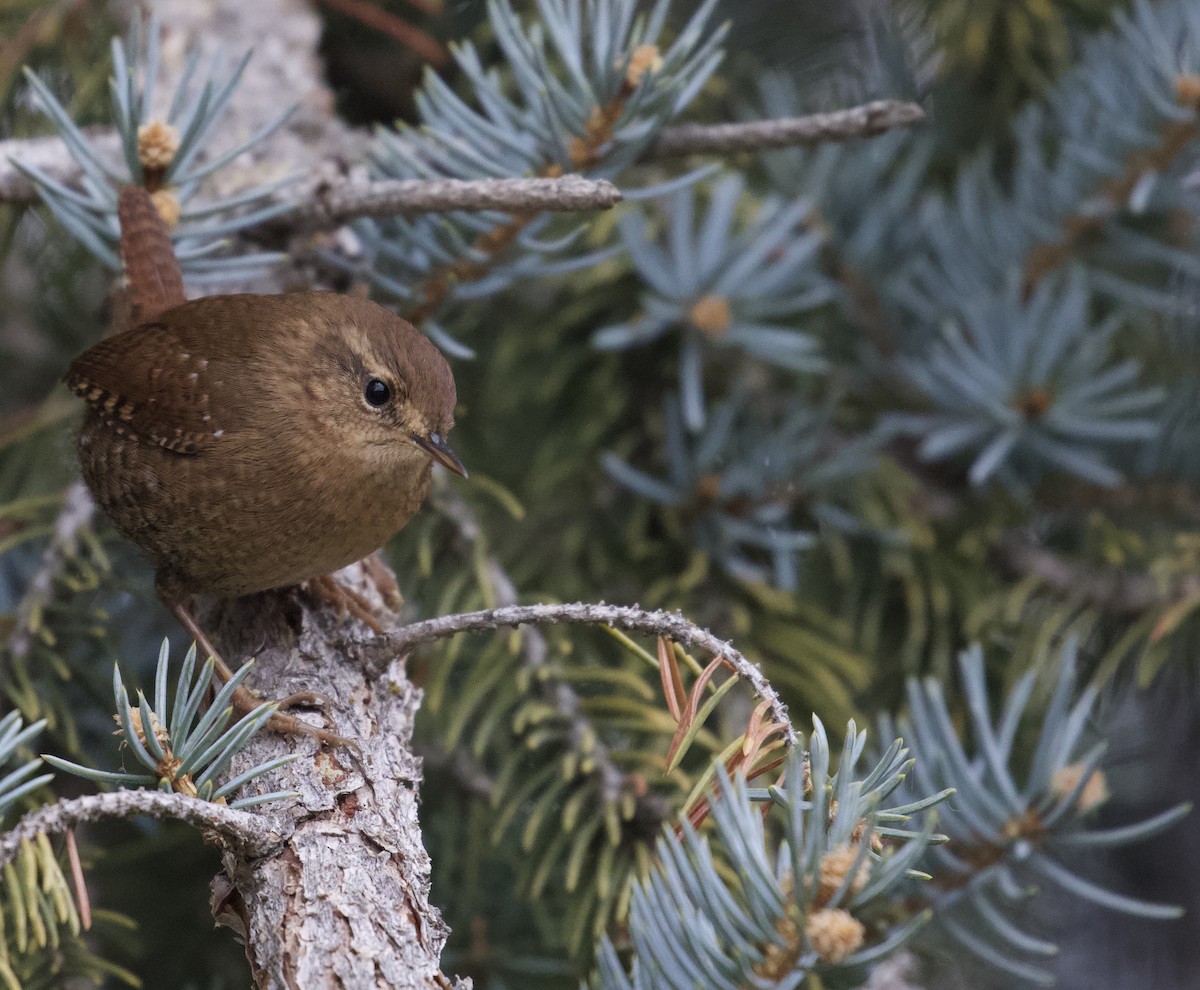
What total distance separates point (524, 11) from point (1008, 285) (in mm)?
1042

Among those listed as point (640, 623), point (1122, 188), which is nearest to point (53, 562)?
point (640, 623)

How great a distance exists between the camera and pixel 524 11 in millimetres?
2465

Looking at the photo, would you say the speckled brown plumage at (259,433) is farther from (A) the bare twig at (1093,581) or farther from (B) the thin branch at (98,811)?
(A) the bare twig at (1093,581)

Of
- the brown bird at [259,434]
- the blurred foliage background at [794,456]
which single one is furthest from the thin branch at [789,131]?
the brown bird at [259,434]

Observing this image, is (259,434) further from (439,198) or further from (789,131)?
(789,131)

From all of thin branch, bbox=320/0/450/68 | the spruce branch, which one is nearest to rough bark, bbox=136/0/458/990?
thin branch, bbox=320/0/450/68

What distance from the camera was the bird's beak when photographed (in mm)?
1887

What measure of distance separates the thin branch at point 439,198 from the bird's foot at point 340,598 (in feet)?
1.74

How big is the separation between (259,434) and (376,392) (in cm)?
19

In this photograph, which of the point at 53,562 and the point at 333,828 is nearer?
the point at 333,828

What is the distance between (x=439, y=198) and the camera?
170 cm

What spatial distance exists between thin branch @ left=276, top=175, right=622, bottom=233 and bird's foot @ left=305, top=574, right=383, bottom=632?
53 centimetres

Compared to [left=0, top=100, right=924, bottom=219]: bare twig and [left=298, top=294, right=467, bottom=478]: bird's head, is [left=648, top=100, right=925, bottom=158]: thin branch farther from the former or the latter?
[left=298, top=294, right=467, bottom=478]: bird's head

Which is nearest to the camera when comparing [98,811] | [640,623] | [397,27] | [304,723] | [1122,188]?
[98,811]
